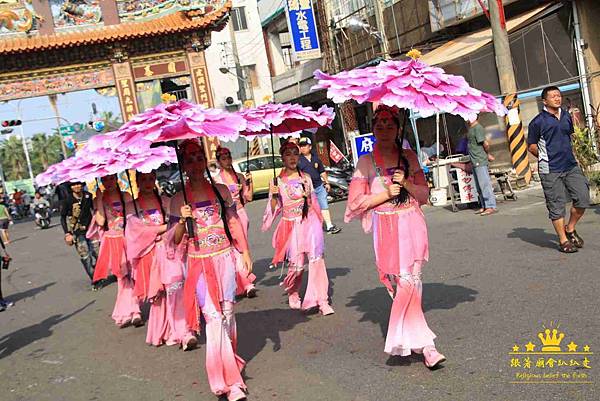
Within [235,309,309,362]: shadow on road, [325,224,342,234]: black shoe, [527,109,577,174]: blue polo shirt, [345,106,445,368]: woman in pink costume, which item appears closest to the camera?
[345,106,445,368]: woman in pink costume

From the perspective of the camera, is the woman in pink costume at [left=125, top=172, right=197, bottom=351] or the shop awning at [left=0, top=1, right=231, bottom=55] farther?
the shop awning at [left=0, top=1, right=231, bottom=55]

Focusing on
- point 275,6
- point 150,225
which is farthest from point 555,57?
point 275,6

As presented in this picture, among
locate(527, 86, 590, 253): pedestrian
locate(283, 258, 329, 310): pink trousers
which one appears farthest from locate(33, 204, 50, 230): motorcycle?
Result: locate(527, 86, 590, 253): pedestrian

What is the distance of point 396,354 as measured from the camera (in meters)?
4.45

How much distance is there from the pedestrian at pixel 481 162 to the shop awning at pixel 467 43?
4.59 meters

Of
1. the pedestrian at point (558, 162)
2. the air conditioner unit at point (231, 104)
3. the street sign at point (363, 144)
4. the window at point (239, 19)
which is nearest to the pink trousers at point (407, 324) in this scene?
the pedestrian at point (558, 162)

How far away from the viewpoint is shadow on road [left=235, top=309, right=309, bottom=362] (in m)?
5.60

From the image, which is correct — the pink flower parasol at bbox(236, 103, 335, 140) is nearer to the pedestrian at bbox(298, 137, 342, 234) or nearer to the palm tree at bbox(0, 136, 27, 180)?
the pedestrian at bbox(298, 137, 342, 234)

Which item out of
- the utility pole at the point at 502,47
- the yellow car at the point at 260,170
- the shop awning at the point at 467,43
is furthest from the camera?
the yellow car at the point at 260,170

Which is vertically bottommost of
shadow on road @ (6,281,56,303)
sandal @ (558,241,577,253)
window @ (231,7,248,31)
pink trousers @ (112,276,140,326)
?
sandal @ (558,241,577,253)

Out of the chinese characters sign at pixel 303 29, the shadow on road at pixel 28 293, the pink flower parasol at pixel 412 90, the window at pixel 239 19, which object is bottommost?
Answer: the shadow on road at pixel 28 293

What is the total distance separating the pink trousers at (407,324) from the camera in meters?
4.38

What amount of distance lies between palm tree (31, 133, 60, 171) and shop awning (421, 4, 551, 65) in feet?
212

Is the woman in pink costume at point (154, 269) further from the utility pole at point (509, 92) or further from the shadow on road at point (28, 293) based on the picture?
the utility pole at point (509, 92)
